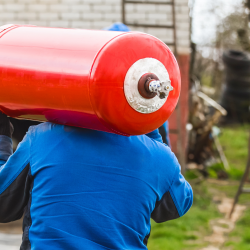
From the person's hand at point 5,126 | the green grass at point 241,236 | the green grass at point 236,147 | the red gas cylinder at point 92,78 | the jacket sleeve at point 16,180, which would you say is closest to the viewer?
the red gas cylinder at point 92,78

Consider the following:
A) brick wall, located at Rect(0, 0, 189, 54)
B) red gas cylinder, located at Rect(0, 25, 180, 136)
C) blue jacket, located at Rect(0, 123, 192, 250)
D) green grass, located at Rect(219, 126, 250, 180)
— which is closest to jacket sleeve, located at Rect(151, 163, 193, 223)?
blue jacket, located at Rect(0, 123, 192, 250)

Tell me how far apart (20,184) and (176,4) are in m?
4.05

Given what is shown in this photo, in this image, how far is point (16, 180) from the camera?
4.14ft

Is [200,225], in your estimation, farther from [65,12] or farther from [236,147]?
[236,147]

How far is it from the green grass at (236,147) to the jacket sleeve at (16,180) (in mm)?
5307

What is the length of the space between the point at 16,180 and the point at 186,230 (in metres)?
3.12

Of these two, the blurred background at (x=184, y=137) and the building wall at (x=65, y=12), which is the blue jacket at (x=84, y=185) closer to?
the blurred background at (x=184, y=137)

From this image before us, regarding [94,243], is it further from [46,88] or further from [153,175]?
[46,88]

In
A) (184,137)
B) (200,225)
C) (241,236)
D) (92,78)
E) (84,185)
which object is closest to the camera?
(92,78)

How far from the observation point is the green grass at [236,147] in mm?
6303

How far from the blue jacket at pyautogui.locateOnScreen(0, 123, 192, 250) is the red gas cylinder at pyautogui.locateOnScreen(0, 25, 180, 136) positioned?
7 cm

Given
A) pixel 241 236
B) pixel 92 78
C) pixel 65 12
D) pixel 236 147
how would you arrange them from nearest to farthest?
pixel 92 78
pixel 241 236
pixel 65 12
pixel 236 147

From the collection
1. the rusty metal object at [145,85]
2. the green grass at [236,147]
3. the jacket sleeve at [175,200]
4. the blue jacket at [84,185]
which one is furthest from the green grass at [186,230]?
the rusty metal object at [145,85]

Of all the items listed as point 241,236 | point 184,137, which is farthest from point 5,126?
point 184,137
